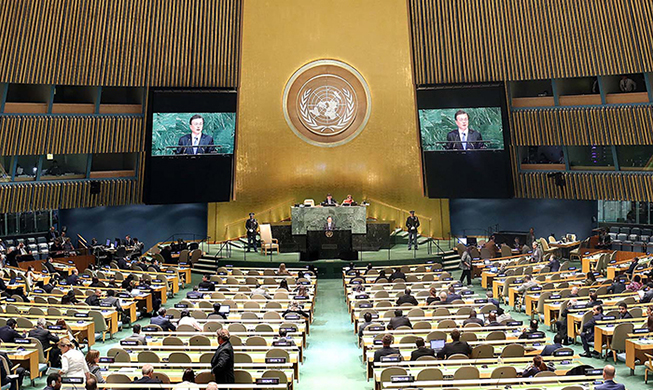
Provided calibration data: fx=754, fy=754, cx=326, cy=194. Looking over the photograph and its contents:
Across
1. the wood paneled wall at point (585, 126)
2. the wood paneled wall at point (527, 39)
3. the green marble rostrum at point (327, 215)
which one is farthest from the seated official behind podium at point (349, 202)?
the wood paneled wall at point (585, 126)

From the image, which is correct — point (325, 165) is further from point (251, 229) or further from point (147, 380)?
point (147, 380)

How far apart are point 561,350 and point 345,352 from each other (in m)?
4.92

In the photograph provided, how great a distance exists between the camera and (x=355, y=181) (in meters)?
29.1

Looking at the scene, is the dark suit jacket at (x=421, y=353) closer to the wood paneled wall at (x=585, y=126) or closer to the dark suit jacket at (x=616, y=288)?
the dark suit jacket at (x=616, y=288)

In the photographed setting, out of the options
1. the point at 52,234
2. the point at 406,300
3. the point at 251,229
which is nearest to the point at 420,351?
the point at 406,300

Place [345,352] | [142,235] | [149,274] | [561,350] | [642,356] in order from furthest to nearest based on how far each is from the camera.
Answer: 1. [142,235]
2. [149,274]
3. [345,352]
4. [642,356]
5. [561,350]

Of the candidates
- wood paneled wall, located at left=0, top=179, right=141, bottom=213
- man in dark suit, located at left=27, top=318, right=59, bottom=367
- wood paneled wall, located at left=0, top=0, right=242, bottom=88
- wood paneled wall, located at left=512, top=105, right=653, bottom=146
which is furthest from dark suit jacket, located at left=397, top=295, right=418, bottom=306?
wood paneled wall, located at left=0, top=179, right=141, bottom=213

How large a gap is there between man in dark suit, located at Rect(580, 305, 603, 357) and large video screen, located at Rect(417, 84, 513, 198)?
36.4 feet

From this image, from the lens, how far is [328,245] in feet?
79.0

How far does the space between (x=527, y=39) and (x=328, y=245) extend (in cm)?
940

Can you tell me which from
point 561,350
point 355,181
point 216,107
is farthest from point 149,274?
point 561,350

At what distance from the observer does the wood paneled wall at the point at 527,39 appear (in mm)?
23609

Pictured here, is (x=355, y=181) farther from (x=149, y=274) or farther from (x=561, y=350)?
(x=561, y=350)

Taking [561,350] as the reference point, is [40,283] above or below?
above
